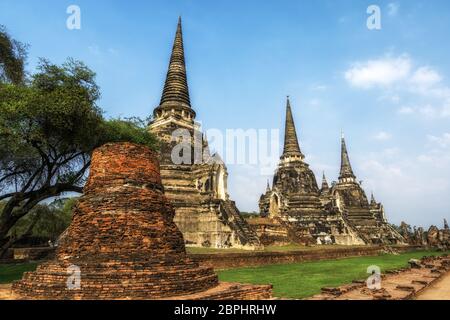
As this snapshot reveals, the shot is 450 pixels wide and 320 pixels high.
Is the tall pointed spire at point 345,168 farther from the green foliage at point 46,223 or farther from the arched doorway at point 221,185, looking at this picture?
the green foliage at point 46,223

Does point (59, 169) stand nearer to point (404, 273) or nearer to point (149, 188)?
point (149, 188)

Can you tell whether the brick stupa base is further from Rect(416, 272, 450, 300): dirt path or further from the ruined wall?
Rect(416, 272, 450, 300): dirt path

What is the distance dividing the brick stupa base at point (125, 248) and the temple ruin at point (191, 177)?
1270 centimetres

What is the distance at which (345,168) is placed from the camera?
4991 cm

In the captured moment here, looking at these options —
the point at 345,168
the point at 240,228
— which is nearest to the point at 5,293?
the point at 240,228

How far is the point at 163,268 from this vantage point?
7.70m

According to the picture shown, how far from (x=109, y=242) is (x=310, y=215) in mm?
28493

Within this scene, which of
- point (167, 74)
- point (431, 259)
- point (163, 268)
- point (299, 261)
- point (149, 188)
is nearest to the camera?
point (163, 268)

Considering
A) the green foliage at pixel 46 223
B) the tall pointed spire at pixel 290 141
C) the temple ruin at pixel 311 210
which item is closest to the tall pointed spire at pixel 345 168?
the temple ruin at pixel 311 210

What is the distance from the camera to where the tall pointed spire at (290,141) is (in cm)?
4081

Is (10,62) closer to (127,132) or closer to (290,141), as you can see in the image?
(127,132)

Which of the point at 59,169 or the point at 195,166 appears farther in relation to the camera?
the point at 195,166

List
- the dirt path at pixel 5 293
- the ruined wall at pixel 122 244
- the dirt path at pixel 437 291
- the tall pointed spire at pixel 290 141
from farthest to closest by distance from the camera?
the tall pointed spire at pixel 290 141 → the dirt path at pixel 437 291 → the dirt path at pixel 5 293 → the ruined wall at pixel 122 244
